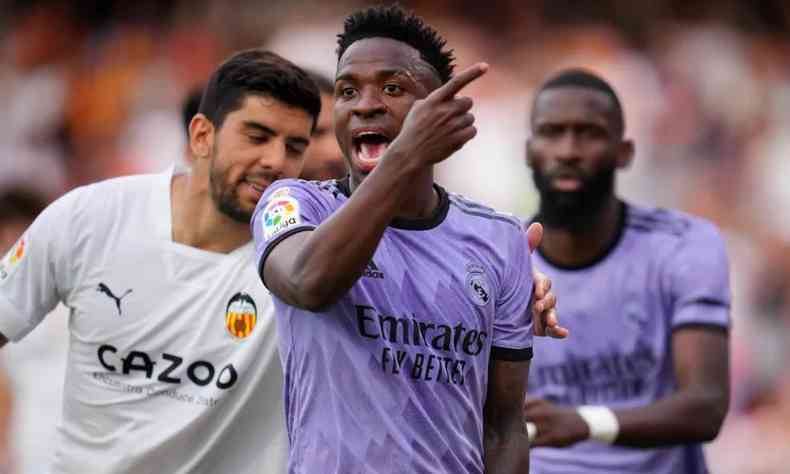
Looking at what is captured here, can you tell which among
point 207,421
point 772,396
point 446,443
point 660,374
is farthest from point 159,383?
point 772,396

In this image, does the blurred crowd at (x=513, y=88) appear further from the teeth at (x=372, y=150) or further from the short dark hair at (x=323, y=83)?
the teeth at (x=372, y=150)

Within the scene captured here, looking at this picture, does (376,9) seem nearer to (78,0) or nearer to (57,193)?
(57,193)

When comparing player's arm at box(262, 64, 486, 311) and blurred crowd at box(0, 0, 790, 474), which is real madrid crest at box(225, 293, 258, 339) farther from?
blurred crowd at box(0, 0, 790, 474)

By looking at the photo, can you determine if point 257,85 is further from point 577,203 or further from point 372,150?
point 577,203

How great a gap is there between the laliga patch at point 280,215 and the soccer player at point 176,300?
1.26 m

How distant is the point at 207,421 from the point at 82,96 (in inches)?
272

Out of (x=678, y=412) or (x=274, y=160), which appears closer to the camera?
(x=274, y=160)

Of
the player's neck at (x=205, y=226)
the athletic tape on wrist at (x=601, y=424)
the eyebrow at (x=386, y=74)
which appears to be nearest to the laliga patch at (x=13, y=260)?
the player's neck at (x=205, y=226)

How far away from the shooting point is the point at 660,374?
6016 mm

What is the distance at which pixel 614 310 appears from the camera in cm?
611

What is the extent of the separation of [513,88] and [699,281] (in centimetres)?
487

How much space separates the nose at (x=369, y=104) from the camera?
3.56 m

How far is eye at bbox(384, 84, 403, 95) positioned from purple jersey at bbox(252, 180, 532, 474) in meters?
0.29

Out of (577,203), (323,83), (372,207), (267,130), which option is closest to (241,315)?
(267,130)
